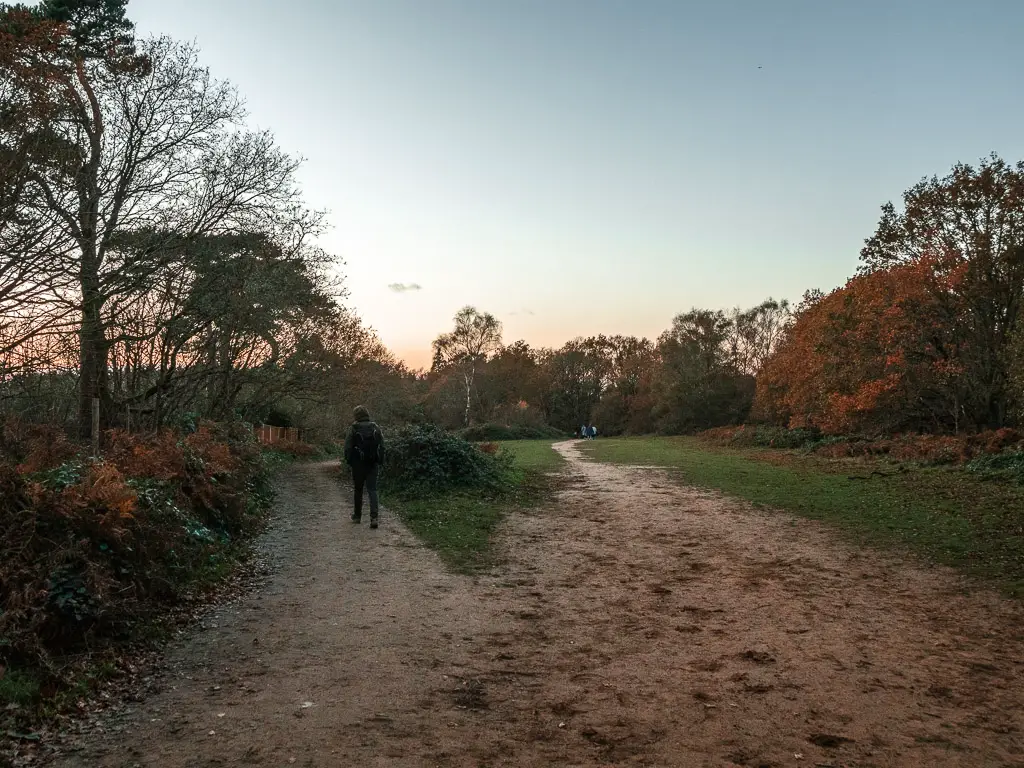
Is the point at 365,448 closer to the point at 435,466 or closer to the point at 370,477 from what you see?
the point at 370,477

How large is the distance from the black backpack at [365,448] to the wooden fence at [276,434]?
19.1 metres

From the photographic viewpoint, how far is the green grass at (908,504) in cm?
933

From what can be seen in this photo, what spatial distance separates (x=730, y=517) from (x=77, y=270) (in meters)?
11.3

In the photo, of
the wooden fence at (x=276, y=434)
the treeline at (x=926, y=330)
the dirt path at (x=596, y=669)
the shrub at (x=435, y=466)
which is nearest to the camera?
the dirt path at (x=596, y=669)

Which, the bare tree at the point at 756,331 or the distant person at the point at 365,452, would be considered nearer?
the distant person at the point at 365,452

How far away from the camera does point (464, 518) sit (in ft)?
42.1

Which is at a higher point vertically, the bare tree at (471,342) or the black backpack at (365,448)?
the bare tree at (471,342)

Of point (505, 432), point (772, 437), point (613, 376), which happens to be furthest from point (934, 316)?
point (613, 376)

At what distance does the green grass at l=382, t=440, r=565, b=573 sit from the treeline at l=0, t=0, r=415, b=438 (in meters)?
5.86

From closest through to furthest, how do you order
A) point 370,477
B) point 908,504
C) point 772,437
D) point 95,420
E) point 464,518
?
point 370,477 < point 464,518 < point 908,504 < point 95,420 < point 772,437

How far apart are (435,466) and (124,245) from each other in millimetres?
7686

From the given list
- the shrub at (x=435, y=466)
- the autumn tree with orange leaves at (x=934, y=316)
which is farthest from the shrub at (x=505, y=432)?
the shrub at (x=435, y=466)

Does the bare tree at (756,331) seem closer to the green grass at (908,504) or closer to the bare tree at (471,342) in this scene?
the bare tree at (471,342)

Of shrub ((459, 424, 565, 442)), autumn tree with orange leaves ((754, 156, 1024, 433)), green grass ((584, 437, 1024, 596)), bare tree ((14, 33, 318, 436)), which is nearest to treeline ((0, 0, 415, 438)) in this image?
bare tree ((14, 33, 318, 436))
